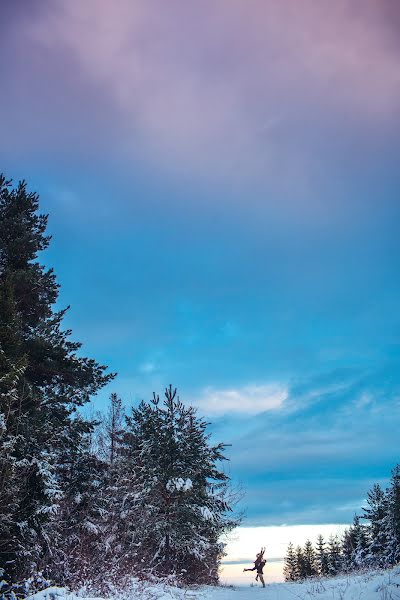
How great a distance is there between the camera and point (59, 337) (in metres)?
16.3

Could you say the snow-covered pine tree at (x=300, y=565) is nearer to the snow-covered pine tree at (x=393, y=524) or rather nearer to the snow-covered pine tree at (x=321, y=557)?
the snow-covered pine tree at (x=321, y=557)

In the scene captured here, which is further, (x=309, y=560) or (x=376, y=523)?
(x=309, y=560)

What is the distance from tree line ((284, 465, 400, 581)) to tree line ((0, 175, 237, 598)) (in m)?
10.3

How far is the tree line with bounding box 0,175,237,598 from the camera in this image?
457 inches

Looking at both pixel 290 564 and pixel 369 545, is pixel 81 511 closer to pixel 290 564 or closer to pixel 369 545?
pixel 369 545

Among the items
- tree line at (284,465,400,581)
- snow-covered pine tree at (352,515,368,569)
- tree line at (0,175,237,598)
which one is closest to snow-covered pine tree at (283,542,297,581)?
tree line at (284,465,400,581)

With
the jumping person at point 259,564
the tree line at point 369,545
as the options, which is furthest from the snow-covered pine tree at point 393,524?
the jumping person at point 259,564

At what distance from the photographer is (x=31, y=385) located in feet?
47.2

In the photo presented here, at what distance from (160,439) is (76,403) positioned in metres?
7.30

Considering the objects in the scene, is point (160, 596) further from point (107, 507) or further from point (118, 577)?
point (107, 507)

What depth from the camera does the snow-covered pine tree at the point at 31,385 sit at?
1130 cm

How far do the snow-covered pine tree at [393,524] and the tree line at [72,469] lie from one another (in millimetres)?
21071

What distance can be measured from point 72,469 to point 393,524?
33939 millimetres

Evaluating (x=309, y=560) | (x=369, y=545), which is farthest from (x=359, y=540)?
(x=309, y=560)
